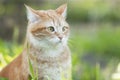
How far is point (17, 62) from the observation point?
170 cm

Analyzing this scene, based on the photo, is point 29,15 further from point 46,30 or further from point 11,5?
point 11,5

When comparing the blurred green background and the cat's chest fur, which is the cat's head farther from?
the blurred green background

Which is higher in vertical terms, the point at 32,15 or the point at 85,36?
the point at 32,15

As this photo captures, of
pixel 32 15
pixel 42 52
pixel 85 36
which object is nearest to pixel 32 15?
pixel 32 15

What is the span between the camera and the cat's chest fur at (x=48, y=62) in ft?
5.31

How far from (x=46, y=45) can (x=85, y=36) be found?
7.79m

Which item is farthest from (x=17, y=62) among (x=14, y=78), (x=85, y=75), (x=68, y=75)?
(x=85, y=75)

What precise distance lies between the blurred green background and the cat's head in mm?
126

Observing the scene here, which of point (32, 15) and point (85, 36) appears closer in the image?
point (32, 15)

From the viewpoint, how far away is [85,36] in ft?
30.8

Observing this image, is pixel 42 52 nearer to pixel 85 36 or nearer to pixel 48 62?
pixel 48 62

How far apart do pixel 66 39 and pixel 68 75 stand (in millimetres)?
116

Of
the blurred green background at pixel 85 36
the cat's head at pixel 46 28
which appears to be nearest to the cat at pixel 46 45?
the cat's head at pixel 46 28

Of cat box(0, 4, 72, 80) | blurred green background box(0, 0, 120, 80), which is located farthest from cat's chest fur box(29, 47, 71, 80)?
blurred green background box(0, 0, 120, 80)
